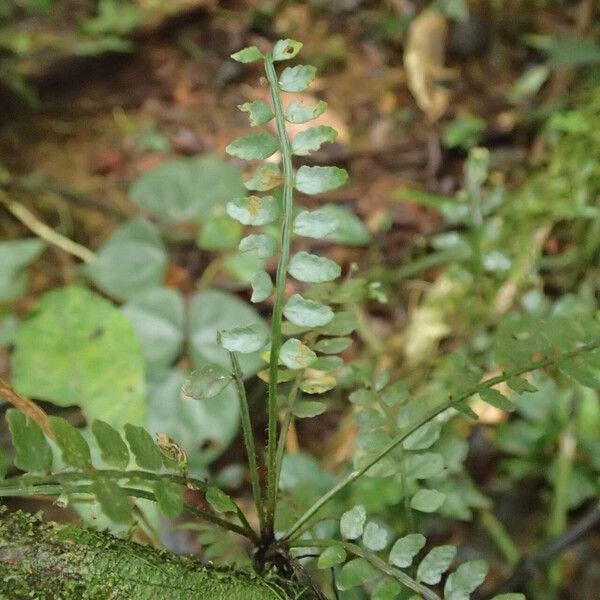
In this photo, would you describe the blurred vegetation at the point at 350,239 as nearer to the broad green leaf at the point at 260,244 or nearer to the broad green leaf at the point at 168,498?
the broad green leaf at the point at 260,244

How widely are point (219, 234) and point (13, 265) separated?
53cm

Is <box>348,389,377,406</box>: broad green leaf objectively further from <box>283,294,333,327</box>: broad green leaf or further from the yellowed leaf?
the yellowed leaf

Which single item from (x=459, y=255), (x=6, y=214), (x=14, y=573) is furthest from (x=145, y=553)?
(x=6, y=214)

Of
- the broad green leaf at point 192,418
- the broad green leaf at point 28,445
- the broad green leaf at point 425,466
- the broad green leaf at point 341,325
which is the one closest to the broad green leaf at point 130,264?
the broad green leaf at point 192,418

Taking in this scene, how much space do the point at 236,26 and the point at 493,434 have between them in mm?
1735

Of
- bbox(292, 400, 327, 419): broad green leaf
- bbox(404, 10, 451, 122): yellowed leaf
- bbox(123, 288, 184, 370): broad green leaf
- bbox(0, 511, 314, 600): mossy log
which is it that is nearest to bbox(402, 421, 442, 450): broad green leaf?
bbox(292, 400, 327, 419): broad green leaf

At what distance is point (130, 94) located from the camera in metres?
2.37

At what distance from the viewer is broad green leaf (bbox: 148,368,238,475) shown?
1.47 m

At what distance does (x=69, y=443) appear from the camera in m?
0.59

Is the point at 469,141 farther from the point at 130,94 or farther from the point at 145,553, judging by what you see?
the point at 145,553

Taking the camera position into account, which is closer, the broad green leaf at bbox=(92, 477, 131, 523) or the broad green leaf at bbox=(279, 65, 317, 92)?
the broad green leaf at bbox=(92, 477, 131, 523)

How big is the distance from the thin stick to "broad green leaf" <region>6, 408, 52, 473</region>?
1294 millimetres

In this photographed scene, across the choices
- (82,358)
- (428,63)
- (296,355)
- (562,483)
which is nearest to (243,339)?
(296,355)

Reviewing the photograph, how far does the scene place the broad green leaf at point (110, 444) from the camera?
2.00 feet
